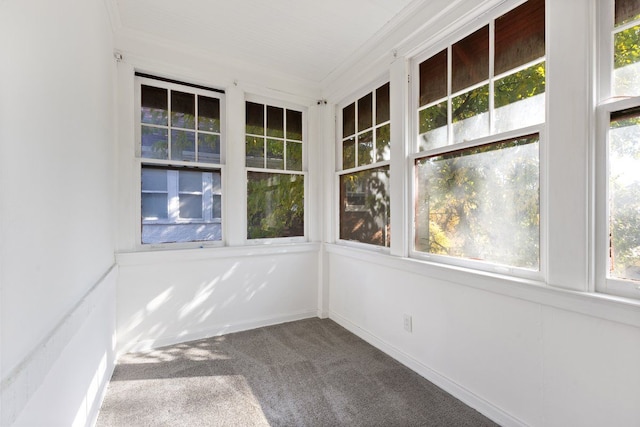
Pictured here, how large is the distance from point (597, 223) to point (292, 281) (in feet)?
9.09

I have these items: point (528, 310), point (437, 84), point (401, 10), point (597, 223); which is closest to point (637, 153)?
point (597, 223)

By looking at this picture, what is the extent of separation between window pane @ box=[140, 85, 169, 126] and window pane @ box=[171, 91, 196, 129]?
71 millimetres

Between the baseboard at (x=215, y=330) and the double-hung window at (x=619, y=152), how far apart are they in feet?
9.12

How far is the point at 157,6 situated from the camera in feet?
7.53

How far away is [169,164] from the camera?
288 centimetres

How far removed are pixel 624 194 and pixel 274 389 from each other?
2355mm

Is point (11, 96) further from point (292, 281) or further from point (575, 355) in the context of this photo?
point (292, 281)

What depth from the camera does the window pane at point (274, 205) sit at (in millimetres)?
3312

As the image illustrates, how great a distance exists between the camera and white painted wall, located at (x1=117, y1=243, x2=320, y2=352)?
2.70m

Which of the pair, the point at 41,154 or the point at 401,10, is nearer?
the point at 41,154

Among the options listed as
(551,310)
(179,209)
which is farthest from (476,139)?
(179,209)

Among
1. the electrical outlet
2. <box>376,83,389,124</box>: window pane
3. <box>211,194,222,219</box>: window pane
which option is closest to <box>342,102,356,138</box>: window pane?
<box>376,83,389,124</box>: window pane

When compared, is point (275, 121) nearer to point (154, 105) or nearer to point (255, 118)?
point (255, 118)

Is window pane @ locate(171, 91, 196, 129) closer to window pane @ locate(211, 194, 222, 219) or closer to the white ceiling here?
the white ceiling
